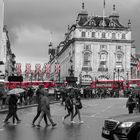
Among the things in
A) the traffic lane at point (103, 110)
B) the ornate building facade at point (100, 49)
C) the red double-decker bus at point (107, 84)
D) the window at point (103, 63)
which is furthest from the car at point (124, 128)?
the window at point (103, 63)

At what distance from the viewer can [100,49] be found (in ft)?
424

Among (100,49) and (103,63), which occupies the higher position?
(100,49)

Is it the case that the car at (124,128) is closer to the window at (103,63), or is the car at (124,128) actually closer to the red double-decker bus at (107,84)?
the red double-decker bus at (107,84)

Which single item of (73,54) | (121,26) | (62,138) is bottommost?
(62,138)

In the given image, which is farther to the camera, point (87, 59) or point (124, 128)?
point (87, 59)

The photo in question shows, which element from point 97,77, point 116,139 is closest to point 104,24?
point 97,77

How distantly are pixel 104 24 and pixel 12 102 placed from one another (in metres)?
110

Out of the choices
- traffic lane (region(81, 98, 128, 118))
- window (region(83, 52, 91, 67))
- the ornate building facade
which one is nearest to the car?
traffic lane (region(81, 98, 128, 118))

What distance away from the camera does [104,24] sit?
12938 centimetres

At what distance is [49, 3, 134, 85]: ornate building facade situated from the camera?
417ft

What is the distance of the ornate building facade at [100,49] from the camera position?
127062mm

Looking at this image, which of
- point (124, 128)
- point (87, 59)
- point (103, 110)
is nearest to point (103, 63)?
point (87, 59)

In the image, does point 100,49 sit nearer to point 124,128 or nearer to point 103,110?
point 103,110

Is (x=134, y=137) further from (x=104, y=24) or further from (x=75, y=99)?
(x=104, y=24)
